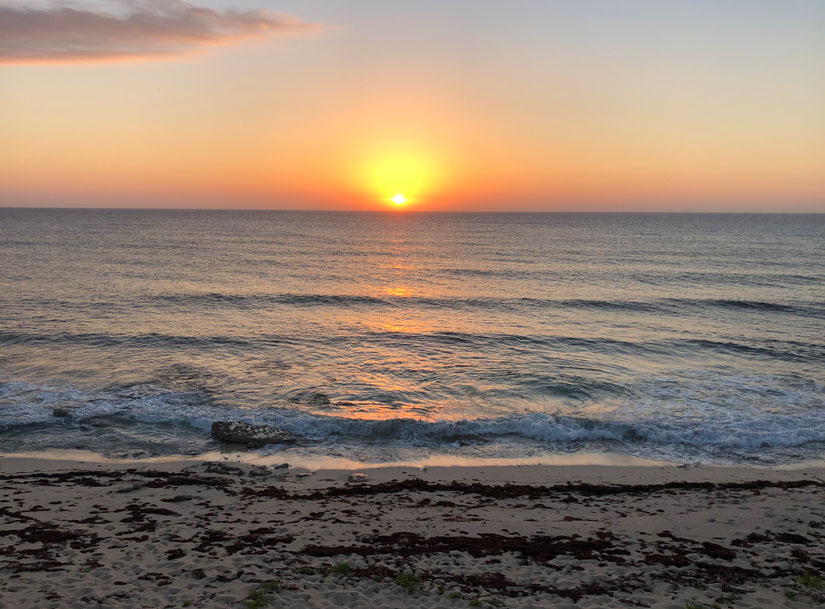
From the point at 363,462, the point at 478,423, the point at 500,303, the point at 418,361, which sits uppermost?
the point at 500,303

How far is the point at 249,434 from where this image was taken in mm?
16016

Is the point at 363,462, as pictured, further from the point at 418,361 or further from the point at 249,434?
the point at 418,361

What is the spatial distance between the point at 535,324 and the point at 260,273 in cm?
2844

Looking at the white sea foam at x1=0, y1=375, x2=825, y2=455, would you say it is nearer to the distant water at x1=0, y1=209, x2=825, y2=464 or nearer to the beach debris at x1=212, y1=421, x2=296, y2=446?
the distant water at x1=0, y1=209, x2=825, y2=464

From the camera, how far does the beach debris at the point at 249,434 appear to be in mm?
15844

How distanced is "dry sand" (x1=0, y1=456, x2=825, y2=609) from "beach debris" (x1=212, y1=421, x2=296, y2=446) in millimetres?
1588

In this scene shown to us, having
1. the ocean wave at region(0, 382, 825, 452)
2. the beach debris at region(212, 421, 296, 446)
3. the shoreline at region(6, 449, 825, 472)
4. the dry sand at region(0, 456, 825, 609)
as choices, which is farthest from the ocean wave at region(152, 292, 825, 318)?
the dry sand at region(0, 456, 825, 609)

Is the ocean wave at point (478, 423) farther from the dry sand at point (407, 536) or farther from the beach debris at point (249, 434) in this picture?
the dry sand at point (407, 536)

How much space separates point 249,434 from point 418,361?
33.1 ft

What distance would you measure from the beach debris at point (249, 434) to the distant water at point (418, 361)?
587mm

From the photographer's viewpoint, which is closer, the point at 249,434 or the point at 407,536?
the point at 407,536

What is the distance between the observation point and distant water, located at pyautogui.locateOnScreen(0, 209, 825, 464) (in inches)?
657

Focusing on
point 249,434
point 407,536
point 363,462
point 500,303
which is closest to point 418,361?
point 249,434

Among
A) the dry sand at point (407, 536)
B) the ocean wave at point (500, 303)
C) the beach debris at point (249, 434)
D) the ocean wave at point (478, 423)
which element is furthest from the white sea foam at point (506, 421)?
the ocean wave at point (500, 303)
